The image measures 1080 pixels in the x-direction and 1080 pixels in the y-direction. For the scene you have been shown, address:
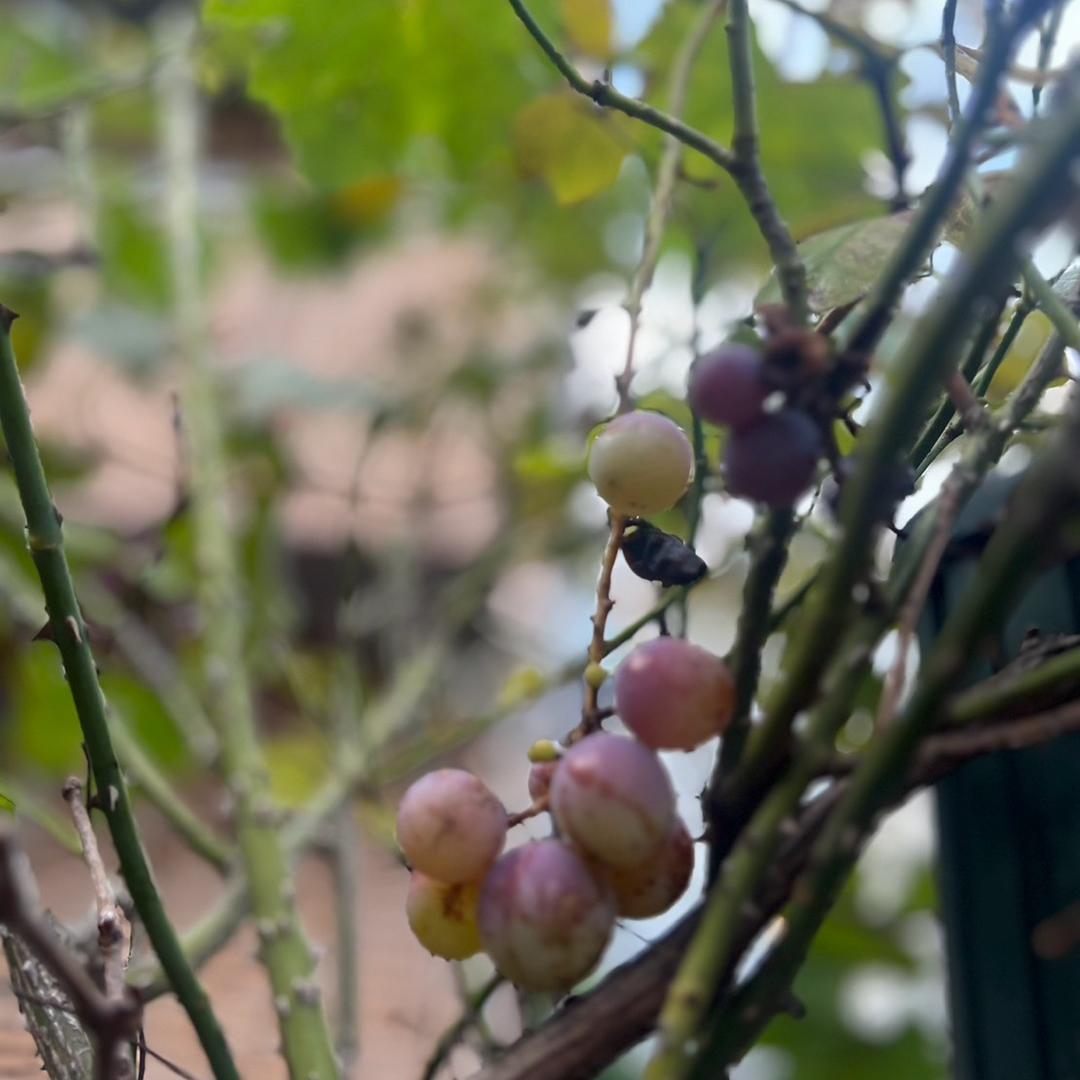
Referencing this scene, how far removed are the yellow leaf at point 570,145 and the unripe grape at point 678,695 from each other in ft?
1.47

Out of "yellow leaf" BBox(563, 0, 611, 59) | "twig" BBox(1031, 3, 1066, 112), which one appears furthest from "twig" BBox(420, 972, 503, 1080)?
"yellow leaf" BBox(563, 0, 611, 59)

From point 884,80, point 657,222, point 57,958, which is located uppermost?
point 884,80

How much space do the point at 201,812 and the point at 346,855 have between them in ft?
2.42

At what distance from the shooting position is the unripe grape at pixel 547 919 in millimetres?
245

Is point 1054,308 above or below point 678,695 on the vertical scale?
above

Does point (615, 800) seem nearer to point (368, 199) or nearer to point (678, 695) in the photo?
point (678, 695)

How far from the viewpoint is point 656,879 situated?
26 centimetres

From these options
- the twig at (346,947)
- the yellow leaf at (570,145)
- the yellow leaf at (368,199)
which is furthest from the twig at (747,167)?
the yellow leaf at (368,199)

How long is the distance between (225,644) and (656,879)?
584 millimetres

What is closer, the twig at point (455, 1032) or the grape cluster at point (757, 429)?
the grape cluster at point (757, 429)

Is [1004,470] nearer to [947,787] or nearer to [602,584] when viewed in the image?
[947,787]

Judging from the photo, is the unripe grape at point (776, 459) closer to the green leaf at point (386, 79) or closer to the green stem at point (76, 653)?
the green stem at point (76, 653)

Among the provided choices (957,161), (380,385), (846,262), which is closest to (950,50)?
(846,262)

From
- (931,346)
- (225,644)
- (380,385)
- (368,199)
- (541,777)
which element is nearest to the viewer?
(931,346)
